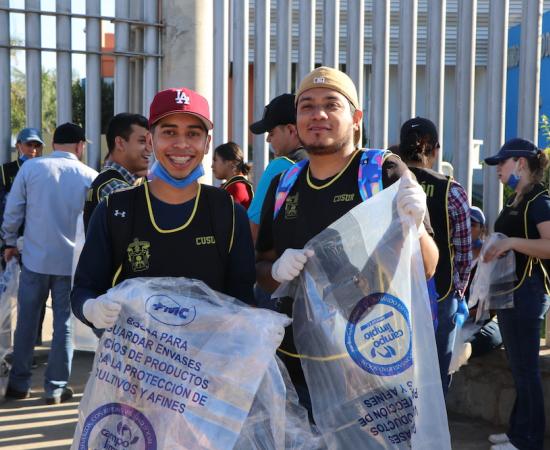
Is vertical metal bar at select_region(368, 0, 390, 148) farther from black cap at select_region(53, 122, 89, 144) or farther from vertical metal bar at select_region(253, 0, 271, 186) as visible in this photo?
black cap at select_region(53, 122, 89, 144)

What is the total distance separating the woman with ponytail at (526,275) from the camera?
175 inches

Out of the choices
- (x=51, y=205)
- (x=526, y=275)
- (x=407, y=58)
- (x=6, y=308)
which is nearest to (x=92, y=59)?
(x=51, y=205)

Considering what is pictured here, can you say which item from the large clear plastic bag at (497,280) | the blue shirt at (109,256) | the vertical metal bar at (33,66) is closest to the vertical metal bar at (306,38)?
the vertical metal bar at (33,66)

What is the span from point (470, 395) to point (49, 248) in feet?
9.33

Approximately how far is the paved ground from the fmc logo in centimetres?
270

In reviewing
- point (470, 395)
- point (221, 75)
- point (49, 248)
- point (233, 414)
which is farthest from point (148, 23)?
point (233, 414)

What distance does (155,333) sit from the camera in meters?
2.54

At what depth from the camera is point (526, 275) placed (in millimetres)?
4531

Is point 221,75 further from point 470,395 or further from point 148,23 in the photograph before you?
point 470,395

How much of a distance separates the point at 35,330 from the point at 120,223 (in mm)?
3470

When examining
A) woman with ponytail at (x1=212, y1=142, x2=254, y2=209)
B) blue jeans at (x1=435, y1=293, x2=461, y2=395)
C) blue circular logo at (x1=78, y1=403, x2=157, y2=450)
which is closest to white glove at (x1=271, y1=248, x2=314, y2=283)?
blue circular logo at (x1=78, y1=403, x2=157, y2=450)

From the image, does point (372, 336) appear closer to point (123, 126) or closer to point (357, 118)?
point (357, 118)

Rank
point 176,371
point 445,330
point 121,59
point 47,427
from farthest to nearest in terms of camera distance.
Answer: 1. point 121,59
2. point 47,427
3. point 445,330
4. point 176,371

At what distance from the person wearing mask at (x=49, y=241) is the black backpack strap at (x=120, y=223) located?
10.2ft
